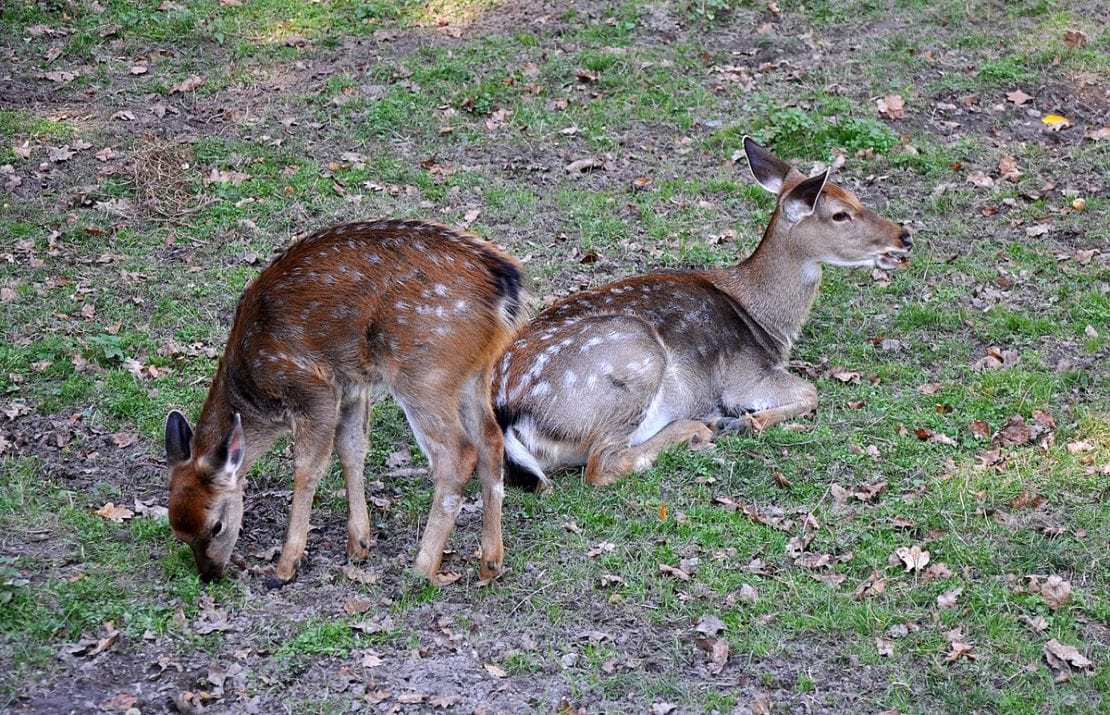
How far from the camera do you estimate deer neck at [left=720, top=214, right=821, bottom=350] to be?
28.3 feet

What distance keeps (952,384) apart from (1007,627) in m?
2.47

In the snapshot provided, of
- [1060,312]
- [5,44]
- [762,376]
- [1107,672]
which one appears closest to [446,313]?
[762,376]

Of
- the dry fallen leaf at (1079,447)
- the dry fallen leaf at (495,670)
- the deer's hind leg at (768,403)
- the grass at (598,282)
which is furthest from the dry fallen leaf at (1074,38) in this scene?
the dry fallen leaf at (495,670)

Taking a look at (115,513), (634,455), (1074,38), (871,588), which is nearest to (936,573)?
(871,588)

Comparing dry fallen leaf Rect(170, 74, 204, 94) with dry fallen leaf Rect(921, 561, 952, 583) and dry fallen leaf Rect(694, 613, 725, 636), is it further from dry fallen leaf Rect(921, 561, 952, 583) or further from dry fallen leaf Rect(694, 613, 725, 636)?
dry fallen leaf Rect(921, 561, 952, 583)

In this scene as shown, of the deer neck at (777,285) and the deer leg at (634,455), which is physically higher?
the deer neck at (777,285)

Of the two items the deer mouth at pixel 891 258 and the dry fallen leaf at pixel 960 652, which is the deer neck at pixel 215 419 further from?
the deer mouth at pixel 891 258

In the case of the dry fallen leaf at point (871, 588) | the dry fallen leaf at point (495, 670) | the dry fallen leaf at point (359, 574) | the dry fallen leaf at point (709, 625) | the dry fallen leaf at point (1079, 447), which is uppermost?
the dry fallen leaf at point (1079, 447)

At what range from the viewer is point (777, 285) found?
8711mm

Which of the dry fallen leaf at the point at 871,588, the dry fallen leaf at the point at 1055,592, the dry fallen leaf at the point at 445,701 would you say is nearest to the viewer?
the dry fallen leaf at the point at 445,701

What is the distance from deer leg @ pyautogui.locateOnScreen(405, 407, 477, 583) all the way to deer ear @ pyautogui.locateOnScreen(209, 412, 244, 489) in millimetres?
814

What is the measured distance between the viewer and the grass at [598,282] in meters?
5.73

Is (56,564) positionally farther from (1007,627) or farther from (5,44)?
(5,44)

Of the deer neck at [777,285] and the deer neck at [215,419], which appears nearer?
the deer neck at [215,419]
